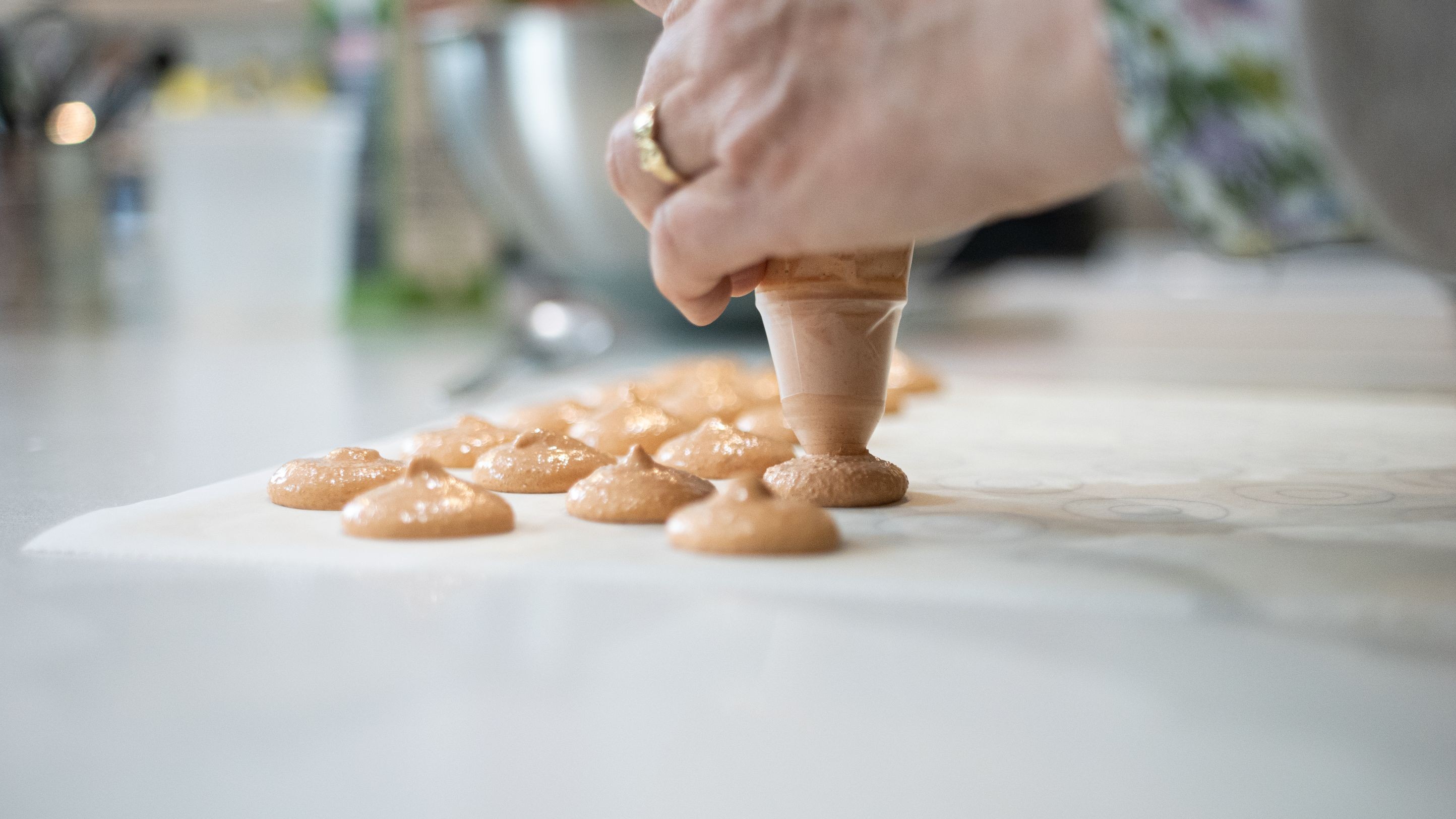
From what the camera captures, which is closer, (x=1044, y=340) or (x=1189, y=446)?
(x=1189, y=446)

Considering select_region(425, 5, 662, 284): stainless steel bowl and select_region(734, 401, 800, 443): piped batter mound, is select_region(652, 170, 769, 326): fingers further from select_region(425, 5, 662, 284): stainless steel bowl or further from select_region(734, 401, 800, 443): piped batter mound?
select_region(425, 5, 662, 284): stainless steel bowl

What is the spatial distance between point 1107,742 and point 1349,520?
1.08 feet

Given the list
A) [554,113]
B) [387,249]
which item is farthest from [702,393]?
[387,249]

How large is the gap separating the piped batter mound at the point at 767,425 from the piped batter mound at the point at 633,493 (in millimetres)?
286

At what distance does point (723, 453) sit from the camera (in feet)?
2.83

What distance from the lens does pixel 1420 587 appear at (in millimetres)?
534

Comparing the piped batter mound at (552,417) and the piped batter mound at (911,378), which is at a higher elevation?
the piped batter mound at (911,378)

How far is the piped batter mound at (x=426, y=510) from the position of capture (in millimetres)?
644

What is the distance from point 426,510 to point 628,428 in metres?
0.33

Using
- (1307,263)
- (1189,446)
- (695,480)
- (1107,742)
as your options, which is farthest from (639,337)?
(1307,263)

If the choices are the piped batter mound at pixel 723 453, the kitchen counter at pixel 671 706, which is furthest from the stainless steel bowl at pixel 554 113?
the kitchen counter at pixel 671 706

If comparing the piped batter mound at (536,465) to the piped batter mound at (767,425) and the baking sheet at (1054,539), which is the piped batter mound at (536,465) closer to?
the baking sheet at (1054,539)

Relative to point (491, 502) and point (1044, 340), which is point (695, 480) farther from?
point (1044, 340)

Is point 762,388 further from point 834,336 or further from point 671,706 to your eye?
point 671,706
